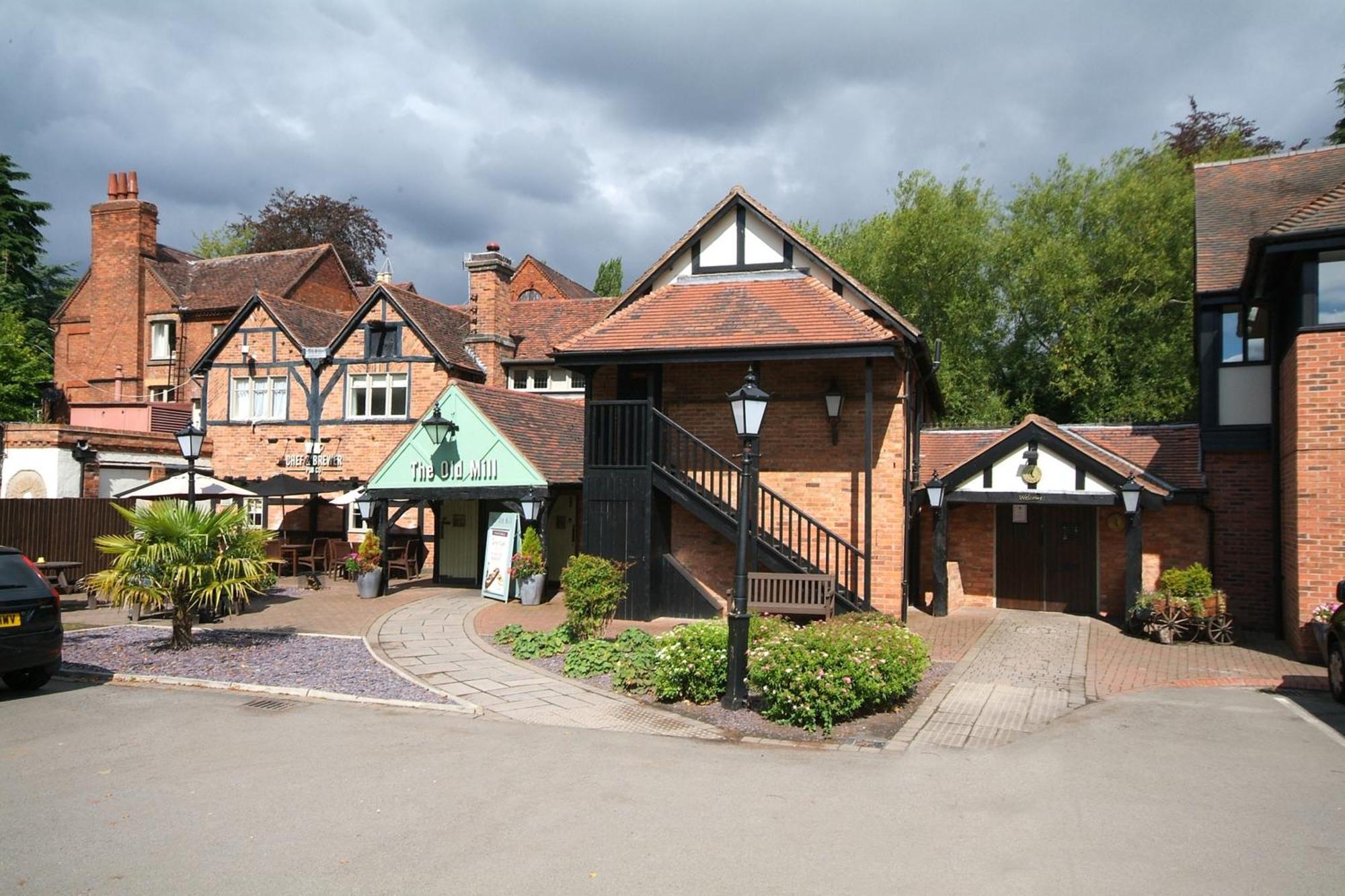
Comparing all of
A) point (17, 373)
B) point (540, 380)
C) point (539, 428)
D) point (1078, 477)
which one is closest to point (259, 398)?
point (540, 380)

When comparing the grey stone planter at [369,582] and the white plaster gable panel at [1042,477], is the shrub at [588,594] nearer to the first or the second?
the grey stone planter at [369,582]

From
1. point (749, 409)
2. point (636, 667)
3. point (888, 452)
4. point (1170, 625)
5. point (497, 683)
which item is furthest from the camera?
point (888, 452)

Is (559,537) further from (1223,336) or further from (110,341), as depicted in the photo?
(110,341)

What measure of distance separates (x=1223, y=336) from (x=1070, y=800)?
11.7 m

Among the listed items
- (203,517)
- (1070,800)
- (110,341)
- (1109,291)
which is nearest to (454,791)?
(1070,800)

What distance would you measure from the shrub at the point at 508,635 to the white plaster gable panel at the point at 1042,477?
8162 mm

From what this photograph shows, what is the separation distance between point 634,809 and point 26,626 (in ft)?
23.2

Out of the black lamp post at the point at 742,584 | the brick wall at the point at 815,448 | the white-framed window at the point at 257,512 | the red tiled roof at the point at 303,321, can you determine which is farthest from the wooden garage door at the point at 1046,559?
the red tiled roof at the point at 303,321

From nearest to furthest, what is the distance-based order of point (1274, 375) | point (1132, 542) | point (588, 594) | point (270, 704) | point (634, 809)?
point (634, 809) → point (270, 704) → point (588, 594) → point (1274, 375) → point (1132, 542)

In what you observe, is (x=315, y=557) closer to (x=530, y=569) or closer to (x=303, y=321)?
(x=530, y=569)

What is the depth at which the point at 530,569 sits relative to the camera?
51.3 feet

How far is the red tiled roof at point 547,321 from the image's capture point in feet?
81.4

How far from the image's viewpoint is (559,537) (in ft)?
61.9

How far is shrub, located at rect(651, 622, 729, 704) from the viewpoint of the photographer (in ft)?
30.0
